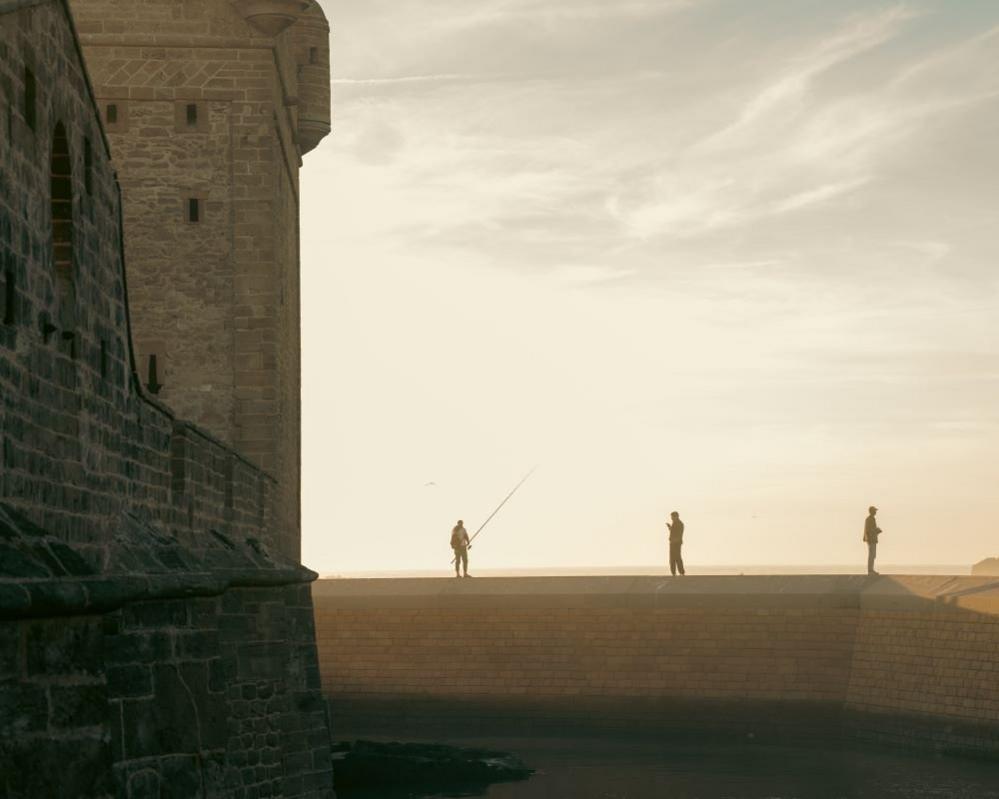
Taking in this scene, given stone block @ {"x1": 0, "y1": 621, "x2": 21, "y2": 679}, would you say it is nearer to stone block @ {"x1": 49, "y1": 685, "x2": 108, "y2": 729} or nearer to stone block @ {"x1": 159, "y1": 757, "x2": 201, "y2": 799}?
stone block @ {"x1": 49, "y1": 685, "x2": 108, "y2": 729}

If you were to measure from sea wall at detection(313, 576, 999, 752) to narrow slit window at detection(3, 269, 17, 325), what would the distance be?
78.0ft

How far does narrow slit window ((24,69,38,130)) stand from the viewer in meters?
8.80

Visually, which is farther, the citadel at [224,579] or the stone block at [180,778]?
the stone block at [180,778]

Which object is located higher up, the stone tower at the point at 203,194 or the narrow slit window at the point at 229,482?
the stone tower at the point at 203,194

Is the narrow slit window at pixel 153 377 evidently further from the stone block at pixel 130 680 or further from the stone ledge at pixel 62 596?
the stone ledge at pixel 62 596

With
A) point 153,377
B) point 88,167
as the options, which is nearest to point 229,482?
point 88,167

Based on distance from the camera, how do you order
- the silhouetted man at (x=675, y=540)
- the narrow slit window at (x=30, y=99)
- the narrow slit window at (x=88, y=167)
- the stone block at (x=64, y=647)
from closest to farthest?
the stone block at (x=64, y=647)
the narrow slit window at (x=30, y=99)
the narrow slit window at (x=88, y=167)
the silhouetted man at (x=675, y=540)

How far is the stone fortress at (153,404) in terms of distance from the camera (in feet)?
21.7

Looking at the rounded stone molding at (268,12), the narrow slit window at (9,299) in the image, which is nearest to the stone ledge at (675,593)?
the rounded stone molding at (268,12)

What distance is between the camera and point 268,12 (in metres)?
24.7

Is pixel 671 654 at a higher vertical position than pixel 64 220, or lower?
lower

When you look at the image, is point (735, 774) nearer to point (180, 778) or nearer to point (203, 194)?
point (203, 194)

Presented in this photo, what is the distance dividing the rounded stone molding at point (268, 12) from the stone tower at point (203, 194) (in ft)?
0.06

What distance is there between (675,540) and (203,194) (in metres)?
13.0
